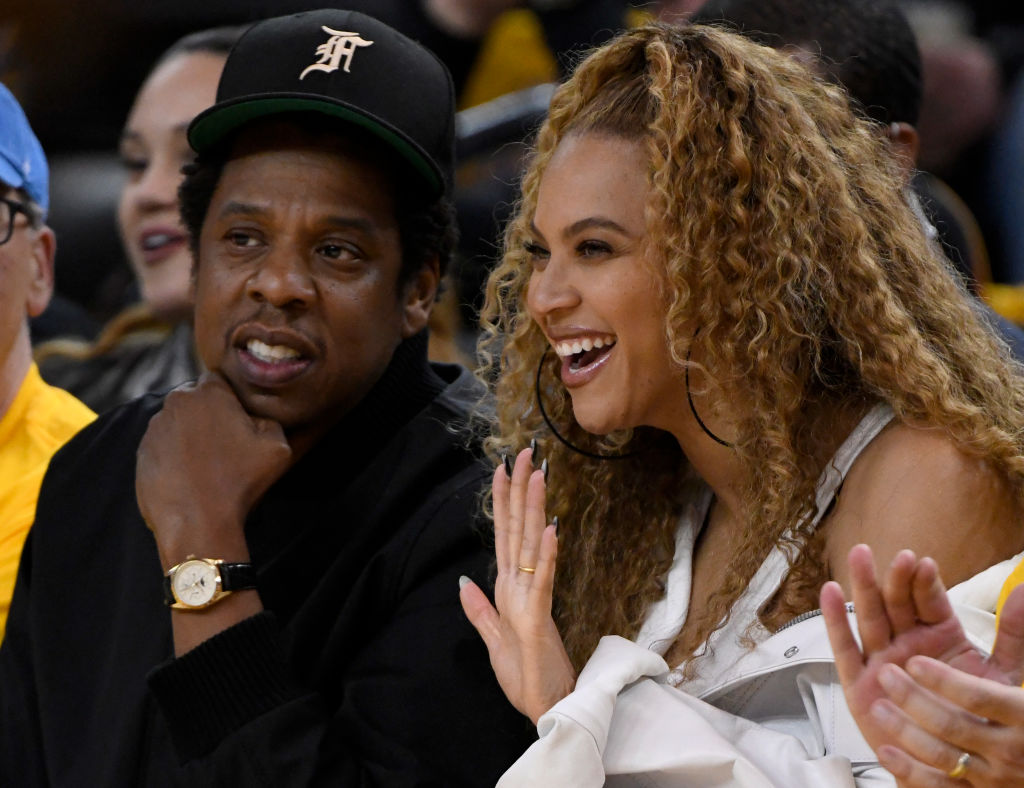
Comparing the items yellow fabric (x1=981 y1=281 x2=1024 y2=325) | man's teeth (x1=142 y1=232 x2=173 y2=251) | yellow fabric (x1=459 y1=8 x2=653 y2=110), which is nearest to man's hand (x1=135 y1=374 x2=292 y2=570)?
man's teeth (x1=142 y1=232 x2=173 y2=251)

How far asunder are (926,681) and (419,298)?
3.53ft

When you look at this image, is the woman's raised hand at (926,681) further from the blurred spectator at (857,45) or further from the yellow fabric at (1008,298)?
the yellow fabric at (1008,298)

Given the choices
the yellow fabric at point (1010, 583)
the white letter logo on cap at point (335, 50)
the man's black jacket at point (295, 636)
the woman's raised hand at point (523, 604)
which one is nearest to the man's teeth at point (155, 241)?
the man's black jacket at point (295, 636)

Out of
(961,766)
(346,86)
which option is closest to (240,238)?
(346,86)

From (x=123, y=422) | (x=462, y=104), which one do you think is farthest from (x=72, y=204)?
(x=123, y=422)

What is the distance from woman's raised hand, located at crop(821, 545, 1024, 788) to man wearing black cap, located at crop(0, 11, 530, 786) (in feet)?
1.90

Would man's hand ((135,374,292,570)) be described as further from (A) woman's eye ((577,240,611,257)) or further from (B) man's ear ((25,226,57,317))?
(B) man's ear ((25,226,57,317))

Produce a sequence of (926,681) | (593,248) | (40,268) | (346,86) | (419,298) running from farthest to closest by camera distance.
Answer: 1. (40,268)
2. (419,298)
3. (346,86)
4. (593,248)
5. (926,681)

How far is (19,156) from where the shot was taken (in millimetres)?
2557

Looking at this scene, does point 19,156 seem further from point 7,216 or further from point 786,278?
point 786,278

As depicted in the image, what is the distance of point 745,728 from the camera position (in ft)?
5.34

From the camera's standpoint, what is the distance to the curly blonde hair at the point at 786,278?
1710mm

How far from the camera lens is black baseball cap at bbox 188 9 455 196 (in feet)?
6.54

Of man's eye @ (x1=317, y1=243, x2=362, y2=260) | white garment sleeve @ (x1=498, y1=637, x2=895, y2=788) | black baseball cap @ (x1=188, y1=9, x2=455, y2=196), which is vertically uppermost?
black baseball cap @ (x1=188, y1=9, x2=455, y2=196)
